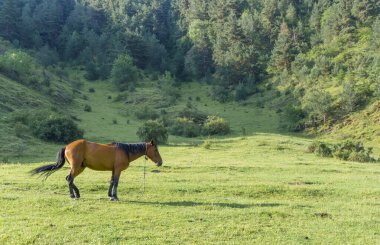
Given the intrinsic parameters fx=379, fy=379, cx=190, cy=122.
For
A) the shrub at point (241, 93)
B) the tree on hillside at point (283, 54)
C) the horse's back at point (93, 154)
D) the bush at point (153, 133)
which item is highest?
the tree on hillside at point (283, 54)

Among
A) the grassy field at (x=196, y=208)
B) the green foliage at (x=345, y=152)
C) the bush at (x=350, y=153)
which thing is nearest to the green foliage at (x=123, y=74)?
the green foliage at (x=345, y=152)

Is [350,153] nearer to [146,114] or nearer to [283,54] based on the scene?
[146,114]

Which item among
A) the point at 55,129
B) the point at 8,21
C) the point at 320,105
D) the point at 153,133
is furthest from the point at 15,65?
the point at 320,105

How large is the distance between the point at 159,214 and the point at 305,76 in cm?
6640

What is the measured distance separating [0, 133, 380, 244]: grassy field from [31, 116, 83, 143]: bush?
44.1 feet

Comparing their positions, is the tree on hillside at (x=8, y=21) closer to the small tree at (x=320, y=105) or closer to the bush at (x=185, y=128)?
the bush at (x=185, y=128)

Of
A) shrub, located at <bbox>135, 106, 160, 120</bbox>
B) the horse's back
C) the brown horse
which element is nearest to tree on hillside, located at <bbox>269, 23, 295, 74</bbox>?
shrub, located at <bbox>135, 106, 160, 120</bbox>

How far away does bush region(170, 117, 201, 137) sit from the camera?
5281 cm

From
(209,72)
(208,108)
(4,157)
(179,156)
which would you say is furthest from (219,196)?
(209,72)

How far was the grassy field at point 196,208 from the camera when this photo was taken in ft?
38.6

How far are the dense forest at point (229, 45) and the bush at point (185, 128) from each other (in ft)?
53.1

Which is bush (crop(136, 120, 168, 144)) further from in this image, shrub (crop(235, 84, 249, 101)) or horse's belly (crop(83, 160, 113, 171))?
shrub (crop(235, 84, 249, 101))

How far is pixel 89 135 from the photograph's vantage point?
44.1 metres

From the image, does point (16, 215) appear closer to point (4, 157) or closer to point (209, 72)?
point (4, 157)
